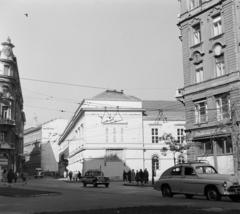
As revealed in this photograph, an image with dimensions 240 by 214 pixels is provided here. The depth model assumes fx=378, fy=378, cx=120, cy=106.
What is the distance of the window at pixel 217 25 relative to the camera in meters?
32.4

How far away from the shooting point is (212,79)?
3206 centimetres

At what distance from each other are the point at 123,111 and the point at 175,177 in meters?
43.3

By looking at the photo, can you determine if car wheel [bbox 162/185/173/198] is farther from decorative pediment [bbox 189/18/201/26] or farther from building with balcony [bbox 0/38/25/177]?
building with balcony [bbox 0/38/25/177]

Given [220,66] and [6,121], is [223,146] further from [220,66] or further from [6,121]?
[6,121]

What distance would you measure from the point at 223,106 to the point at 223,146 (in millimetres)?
3352

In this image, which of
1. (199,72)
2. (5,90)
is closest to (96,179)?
(199,72)

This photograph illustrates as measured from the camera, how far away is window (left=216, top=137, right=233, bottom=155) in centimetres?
3073

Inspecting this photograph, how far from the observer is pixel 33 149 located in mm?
134875

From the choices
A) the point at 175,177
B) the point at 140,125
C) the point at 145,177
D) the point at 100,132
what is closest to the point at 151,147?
the point at 140,125

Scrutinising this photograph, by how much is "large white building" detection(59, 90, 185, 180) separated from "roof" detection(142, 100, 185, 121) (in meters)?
0.73

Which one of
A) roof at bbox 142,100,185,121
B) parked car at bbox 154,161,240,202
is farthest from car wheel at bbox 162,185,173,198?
roof at bbox 142,100,185,121

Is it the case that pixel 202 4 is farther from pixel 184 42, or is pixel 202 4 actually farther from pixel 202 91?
pixel 202 91

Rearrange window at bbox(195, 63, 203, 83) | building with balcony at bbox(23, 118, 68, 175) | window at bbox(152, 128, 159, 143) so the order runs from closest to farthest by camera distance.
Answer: window at bbox(195, 63, 203, 83) < window at bbox(152, 128, 159, 143) < building with balcony at bbox(23, 118, 68, 175)

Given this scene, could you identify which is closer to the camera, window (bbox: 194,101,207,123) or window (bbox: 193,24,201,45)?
window (bbox: 194,101,207,123)
